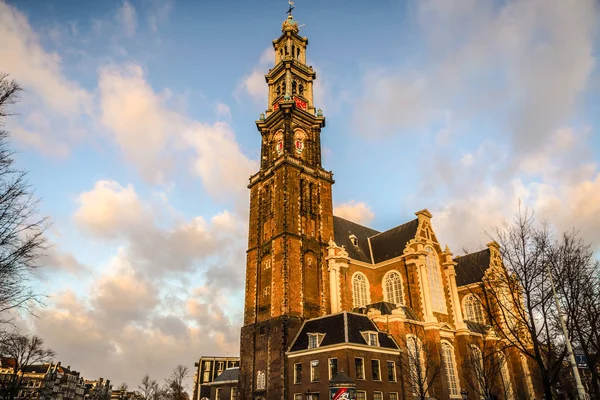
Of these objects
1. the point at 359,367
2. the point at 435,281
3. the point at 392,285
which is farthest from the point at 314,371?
the point at 435,281

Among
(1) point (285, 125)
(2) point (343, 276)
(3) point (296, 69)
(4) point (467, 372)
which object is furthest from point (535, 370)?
(3) point (296, 69)

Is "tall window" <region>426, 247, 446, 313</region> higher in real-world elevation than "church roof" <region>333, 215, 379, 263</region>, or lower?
lower

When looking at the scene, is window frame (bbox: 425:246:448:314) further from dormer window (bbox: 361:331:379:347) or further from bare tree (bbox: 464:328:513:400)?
dormer window (bbox: 361:331:379:347)

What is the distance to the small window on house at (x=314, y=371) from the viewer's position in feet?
105

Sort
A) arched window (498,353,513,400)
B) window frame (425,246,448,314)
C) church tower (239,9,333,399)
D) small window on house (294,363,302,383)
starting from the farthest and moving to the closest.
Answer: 1. window frame (425,246,448,314)
2. arched window (498,353,513,400)
3. church tower (239,9,333,399)
4. small window on house (294,363,302,383)

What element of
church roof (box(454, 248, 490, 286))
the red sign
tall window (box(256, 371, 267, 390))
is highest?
the red sign

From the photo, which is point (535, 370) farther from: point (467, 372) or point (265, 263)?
point (265, 263)

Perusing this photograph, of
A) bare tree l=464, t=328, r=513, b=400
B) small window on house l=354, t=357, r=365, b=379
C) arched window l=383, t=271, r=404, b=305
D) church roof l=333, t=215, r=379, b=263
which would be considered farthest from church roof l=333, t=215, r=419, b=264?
small window on house l=354, t=357, r=365, b=379

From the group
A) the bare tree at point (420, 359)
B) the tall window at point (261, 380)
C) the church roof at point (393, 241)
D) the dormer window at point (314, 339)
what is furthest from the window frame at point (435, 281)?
the tall window at point (261, 380)

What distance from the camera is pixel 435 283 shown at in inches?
1679

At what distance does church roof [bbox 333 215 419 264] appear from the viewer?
4463cm

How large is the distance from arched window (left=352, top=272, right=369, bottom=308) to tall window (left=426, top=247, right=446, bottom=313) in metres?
6.77

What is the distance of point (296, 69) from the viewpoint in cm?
5422

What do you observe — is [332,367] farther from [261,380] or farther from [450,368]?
[450,368]
